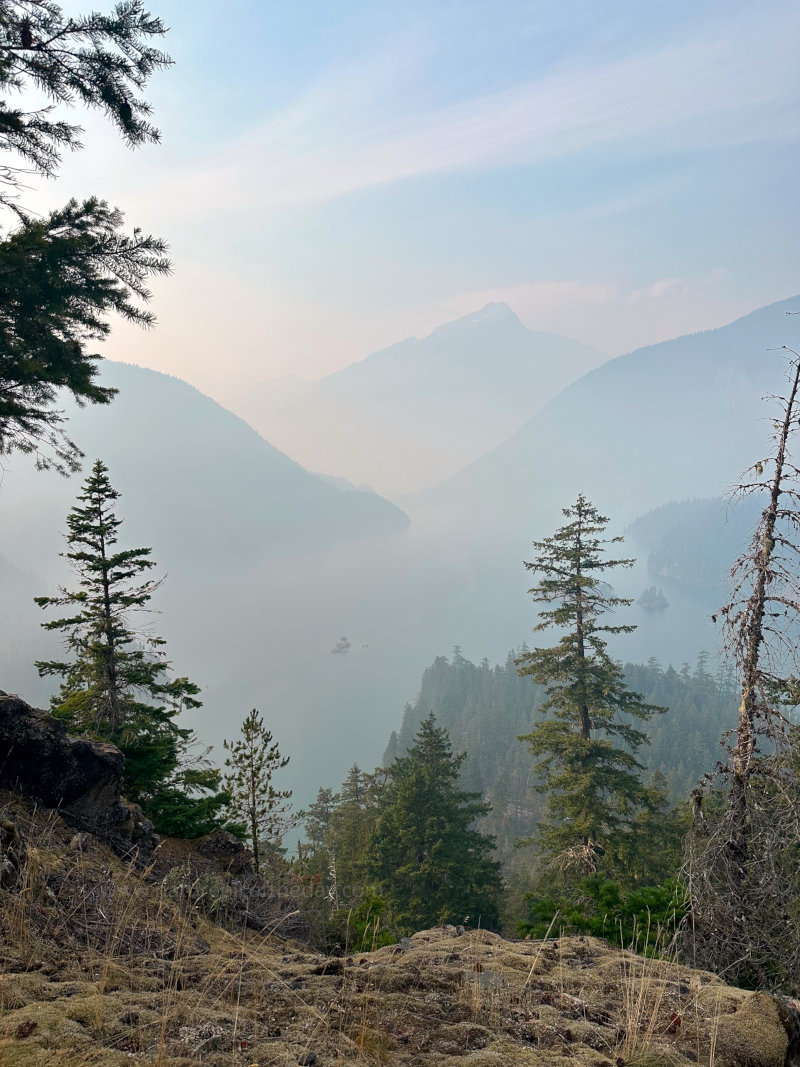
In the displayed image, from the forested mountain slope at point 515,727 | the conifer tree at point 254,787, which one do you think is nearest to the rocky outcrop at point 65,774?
the conifer tree at point 254,787

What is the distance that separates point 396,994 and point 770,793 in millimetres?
6926

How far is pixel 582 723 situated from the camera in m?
15.5

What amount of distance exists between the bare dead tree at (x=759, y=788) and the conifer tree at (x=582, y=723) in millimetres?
6590

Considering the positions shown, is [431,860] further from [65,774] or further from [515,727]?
[515,727]

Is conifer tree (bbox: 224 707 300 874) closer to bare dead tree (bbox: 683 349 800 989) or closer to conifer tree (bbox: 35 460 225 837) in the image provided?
conifer tree (bbox: 35 460 225 837)

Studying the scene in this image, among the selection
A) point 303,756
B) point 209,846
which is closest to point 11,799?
point 209,846

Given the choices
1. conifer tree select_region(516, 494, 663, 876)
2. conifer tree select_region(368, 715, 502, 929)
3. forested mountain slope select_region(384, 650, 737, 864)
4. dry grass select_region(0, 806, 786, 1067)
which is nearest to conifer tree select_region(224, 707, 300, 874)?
conifer tree select_region(516, 494, 663, 876)

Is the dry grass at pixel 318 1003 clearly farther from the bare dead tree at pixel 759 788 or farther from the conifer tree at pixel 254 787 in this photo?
the conifer tree at pixel 254 787

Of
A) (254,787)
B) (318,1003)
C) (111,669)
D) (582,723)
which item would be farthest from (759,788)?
(111,669)

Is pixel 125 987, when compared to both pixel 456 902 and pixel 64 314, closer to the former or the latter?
pixel 64 314

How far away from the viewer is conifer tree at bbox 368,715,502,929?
20.0m

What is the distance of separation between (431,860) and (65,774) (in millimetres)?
16292

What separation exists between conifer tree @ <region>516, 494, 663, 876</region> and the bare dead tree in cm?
659

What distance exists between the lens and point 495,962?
4188mm
